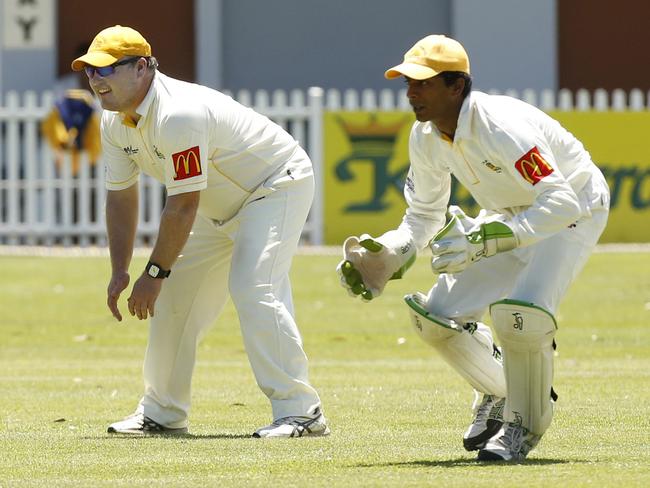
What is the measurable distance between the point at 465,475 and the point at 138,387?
437 centimetres

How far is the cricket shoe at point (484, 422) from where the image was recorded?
286 inches

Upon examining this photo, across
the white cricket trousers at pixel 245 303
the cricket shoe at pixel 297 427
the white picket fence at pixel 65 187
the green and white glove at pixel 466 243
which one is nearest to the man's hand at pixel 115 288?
the white cricket trousers at pixel 245 303

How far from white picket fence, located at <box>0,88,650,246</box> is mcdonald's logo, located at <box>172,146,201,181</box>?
11.7m

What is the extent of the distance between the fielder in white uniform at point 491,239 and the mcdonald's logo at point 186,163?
0.82 m

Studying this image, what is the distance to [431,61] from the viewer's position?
22.4 ft

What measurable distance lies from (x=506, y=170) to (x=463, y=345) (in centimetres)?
89

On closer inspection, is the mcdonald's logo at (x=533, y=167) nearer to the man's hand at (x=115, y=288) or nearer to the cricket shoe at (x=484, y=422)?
the cricket shoe at (x=484, y=422)

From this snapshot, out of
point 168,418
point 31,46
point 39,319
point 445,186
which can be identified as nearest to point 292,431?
point 168,418

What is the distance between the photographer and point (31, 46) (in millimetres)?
24219

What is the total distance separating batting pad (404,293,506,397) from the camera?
23.9 ft

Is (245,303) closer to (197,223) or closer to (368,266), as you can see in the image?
(197,223)

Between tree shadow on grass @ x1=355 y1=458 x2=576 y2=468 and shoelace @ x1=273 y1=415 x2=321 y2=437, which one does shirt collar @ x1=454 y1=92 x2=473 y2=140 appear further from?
shoelace @ x1=273 y1=415 x2=321 y2=437

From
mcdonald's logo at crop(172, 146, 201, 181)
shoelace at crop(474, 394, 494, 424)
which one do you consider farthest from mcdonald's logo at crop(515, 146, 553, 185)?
mcdonald's logo at crop(172, 146, 201, 181)

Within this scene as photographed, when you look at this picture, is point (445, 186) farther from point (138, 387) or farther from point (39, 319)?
point (39, 319)
